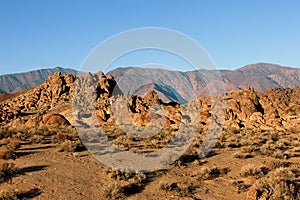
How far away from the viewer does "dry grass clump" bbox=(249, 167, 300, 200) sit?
40.2ft

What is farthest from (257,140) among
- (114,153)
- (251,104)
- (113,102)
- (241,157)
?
(113,102)

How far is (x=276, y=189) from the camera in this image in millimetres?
12531

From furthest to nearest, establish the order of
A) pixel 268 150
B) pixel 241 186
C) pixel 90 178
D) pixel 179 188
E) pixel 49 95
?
pixel 49 95 < pixel 268 150 < pixel 90 178 < pixel 241 186 < pixel 179 188

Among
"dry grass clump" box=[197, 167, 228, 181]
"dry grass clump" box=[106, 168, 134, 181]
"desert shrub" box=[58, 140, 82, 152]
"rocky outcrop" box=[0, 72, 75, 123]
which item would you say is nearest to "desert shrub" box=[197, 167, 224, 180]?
→ "dry grass clump" box=[197, 167, 228, 181]

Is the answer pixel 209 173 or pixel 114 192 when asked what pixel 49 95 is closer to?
pixel 209 173

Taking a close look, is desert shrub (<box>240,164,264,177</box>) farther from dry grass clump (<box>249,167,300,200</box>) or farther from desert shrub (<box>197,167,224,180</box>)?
dry grass clump (<box>249,167,300,200</box>)

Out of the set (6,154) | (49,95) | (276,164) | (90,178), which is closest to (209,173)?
(276,164)

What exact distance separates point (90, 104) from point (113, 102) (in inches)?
289

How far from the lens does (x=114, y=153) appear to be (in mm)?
19109

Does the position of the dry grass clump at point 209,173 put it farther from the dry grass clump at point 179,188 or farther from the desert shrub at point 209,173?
the dry grass clump at point 179,188

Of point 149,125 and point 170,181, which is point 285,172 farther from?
point 149,125

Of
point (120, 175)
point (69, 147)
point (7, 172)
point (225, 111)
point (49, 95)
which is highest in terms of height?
point (49, 95)

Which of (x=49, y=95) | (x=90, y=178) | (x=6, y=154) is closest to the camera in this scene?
(x=90, y=178)

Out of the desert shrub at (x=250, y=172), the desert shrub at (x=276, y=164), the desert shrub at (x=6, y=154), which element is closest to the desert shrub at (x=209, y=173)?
the desert shrub at (x=250, y=172)
